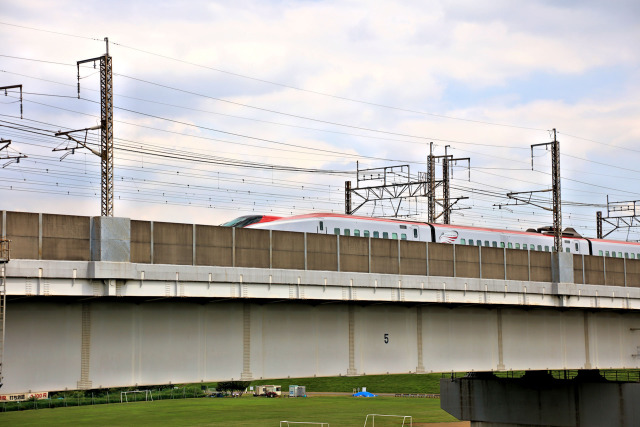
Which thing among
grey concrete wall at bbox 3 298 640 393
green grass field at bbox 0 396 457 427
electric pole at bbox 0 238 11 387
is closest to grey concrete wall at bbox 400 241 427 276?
grey concrete wall at bbox 3 298 640 393

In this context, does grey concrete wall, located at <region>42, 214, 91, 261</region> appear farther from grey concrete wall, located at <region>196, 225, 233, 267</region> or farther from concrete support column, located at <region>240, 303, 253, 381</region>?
concrete support column, located at <region>240, 303, 253, 381</region>

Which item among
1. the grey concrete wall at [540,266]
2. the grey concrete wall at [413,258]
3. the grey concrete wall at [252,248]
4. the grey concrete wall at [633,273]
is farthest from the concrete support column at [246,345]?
the grey concrete wall at [633,273]

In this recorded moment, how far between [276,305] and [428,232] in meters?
24.5

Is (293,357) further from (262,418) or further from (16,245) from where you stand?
(262,418)

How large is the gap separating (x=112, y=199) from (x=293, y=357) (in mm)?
10037

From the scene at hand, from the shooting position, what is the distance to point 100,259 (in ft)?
80.0

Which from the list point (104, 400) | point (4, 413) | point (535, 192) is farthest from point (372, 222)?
point (104, 400)

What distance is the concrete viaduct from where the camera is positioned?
24.0m

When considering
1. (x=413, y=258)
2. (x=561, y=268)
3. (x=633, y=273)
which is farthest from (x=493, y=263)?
(x=633, y=273)

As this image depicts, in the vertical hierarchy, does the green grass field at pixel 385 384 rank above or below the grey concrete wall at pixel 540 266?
below

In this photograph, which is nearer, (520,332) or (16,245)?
(16,245)

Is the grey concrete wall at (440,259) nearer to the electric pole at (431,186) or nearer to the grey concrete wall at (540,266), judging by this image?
the grey concrete wall at (540,266)

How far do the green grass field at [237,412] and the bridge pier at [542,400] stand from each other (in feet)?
84.8

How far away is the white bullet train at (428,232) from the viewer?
150 ft
